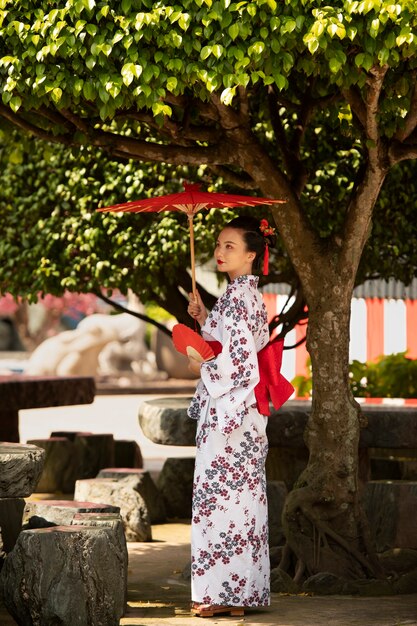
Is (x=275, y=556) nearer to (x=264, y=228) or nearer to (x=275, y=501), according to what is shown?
(x=275, y=501)

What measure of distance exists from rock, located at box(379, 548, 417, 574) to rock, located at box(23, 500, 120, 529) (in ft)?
5.55

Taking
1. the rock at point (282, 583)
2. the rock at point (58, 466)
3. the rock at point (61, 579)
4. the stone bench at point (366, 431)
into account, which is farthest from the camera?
the rock at point (58, 466)

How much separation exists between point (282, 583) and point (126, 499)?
253 cm

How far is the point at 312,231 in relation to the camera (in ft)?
24.2

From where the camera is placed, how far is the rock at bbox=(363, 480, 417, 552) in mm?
8055

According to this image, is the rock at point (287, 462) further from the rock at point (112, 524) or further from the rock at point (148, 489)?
the rock at point (112, 524)

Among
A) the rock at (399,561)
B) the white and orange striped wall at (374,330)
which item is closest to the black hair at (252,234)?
the rock at (399,561)

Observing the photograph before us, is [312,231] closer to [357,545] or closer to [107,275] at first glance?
[357,545]

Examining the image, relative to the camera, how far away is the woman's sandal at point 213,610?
6.36 m

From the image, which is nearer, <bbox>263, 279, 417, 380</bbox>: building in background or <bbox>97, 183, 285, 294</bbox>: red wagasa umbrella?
<bbox>97, 183, 285, 294</bbox>: red wagasa umbrella

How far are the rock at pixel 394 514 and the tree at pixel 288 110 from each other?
0.79 metres

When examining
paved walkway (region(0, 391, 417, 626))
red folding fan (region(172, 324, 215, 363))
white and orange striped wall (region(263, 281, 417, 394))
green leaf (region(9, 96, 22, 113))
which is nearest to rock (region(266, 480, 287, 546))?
paved walkway (region(0, 391, 417, 626))

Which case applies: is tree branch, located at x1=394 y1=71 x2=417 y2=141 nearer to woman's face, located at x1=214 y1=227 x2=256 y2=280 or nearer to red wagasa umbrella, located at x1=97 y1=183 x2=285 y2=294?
red wagasa umbrella, located at x1=97 y1=183 x2=285 y2=294

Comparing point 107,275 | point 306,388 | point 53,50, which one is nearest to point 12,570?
point 53,50
